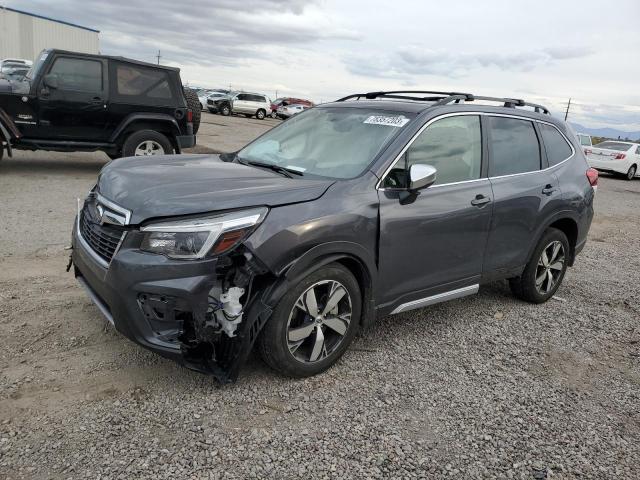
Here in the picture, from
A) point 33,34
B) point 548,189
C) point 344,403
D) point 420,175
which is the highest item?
point 33,34

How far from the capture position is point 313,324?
3.29 metres

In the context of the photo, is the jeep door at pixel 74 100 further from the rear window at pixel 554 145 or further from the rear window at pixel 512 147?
the rear window at pixel 554 145

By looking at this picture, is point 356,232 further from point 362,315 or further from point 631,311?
point 631,311

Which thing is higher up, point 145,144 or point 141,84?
point 141,84

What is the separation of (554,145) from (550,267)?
1136 millimetres

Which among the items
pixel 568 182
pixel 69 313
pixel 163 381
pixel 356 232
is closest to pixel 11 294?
pixel 69 313

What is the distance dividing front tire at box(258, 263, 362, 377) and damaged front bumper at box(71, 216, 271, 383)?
0.16 m

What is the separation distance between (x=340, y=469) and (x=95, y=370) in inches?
64.7

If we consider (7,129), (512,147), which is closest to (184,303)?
(512,147)

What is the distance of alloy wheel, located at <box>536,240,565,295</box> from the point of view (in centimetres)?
499

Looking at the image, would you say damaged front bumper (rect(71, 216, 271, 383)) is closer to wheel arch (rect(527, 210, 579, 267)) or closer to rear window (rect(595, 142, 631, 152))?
wheel arch (rect(527, 210, 579, 267))

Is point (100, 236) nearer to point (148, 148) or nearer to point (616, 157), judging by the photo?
point (148, 148)

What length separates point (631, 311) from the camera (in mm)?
5211

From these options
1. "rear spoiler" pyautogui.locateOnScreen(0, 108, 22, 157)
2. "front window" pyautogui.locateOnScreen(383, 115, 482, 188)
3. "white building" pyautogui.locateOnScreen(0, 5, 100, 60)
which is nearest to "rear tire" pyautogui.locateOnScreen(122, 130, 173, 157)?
"rear spoiler" pyautogui.locateOnScreen(0, 108, 22, 157)
